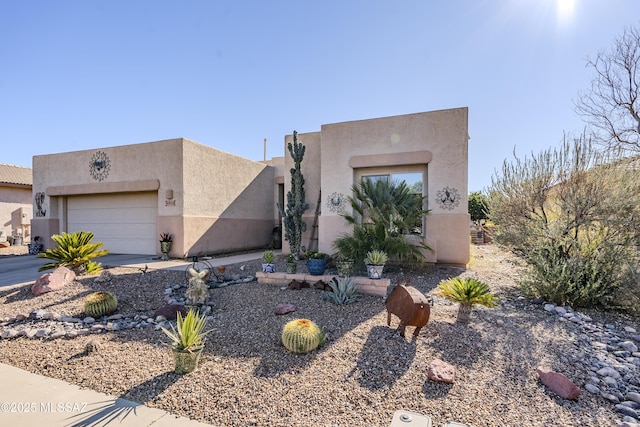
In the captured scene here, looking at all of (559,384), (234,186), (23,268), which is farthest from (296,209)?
(23,268)

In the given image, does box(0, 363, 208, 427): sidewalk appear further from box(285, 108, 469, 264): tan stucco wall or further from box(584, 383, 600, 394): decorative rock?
box(285, 108, 469, 264): tan stucco wall

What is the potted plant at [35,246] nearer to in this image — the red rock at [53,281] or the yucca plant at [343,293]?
the red rock at [53,281]

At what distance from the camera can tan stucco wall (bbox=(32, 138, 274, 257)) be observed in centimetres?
1151

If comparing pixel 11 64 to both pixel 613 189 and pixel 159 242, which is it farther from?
pixel 613 189

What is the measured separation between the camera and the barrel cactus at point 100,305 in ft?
17.6

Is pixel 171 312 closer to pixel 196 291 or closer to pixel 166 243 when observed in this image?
pixel 196 291

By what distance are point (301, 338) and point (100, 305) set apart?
12.9 ft

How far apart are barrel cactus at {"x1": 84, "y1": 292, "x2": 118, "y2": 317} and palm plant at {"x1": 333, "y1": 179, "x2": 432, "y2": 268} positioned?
482 centimetres

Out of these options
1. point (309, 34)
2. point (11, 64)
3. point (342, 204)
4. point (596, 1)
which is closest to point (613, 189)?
point (596, 1)

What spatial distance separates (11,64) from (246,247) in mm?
9688

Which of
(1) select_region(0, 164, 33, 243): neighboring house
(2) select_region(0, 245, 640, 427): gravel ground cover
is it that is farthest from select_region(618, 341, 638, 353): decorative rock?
(1) select_region(0, 164, 33, 243): neighboring house

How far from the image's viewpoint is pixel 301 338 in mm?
3773

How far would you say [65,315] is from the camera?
5.39 m

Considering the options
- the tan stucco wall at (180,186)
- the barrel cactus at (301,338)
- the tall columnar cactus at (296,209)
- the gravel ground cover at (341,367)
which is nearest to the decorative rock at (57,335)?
the gravel ground cover at (341,367)
